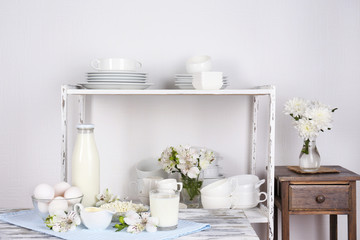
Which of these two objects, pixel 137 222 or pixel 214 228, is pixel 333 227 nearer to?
pixel 214 228

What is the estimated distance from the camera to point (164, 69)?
2.44 metres

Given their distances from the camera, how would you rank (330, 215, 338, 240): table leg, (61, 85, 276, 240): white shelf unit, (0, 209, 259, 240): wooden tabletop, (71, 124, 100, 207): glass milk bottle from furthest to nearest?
(330, 215, 338, 240): table leg < (61, 85, 276, 240): white shelf unit < (71, 124, 100, 207): glass milk bottle < (0, 209, 259, 240): wooden tabletop

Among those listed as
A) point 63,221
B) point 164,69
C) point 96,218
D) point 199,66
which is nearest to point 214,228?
point 96,218

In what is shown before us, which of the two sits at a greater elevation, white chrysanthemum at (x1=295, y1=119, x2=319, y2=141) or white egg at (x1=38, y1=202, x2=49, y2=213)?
white chrysanthemum at (x1=295, y1=119, x2=319, y2=141)

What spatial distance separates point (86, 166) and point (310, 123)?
102 centimetres

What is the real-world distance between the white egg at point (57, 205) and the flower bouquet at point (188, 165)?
62 centimetres

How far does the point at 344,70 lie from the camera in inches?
97.2

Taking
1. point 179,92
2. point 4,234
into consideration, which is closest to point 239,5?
point 179,92

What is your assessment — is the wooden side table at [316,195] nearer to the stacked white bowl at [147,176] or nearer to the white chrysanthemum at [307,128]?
the white chrysanthemum at [307,128]

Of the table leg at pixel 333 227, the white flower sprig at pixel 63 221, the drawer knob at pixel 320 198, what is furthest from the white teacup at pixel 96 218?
the table leg at pixel 333 227

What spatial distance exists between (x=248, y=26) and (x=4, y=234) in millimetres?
1538

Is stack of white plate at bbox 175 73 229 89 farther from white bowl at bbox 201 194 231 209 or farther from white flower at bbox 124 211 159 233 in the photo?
white flower at bbox 124 211 159 233

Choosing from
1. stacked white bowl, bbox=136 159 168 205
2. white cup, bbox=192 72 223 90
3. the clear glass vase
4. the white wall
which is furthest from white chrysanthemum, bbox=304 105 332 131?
stacked white bowl, bbox=136 159 168 205

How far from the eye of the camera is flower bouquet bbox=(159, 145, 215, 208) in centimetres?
208
